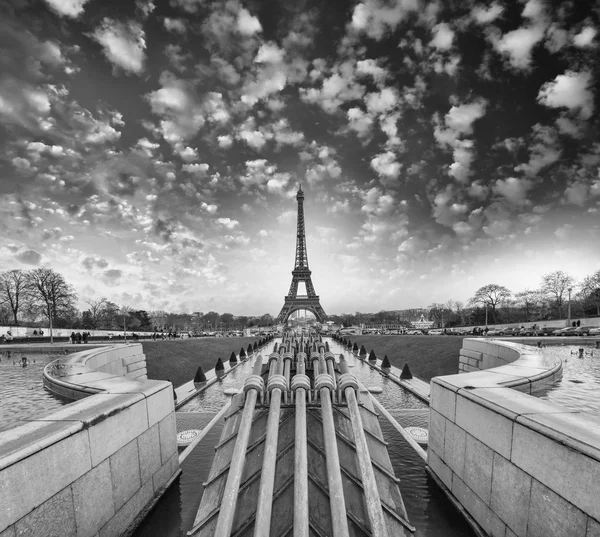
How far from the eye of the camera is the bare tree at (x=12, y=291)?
57309 millimetres

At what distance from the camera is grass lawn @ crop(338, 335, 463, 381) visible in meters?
21.7

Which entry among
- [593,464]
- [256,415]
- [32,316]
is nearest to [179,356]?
[256,415]

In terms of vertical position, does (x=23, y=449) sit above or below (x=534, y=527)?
above

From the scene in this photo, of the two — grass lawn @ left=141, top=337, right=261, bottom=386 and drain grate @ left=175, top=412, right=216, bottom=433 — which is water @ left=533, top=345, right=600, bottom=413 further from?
grass lawn @ left=141, top=337, right=261, bottom=386

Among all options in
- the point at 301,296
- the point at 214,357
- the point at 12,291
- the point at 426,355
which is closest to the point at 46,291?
the point at 12,291

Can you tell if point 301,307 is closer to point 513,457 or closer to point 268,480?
A: point 513,457

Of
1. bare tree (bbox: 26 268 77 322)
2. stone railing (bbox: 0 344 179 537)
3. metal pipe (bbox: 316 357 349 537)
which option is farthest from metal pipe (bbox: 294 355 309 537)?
bare tree (bbox: 26 268 77 322)

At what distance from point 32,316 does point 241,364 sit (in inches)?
2353

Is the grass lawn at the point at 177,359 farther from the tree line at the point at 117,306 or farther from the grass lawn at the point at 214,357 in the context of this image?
the tree line at the point at 117,306

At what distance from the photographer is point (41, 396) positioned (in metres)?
7.76

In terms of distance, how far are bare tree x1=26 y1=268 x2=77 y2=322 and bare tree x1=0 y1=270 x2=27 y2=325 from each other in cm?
152

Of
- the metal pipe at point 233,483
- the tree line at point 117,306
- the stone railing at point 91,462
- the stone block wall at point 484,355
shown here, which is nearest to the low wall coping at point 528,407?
the metal pipe at point 233,483

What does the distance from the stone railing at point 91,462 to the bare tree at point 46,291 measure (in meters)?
68.0

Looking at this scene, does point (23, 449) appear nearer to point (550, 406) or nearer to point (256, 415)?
point (256, 415)
